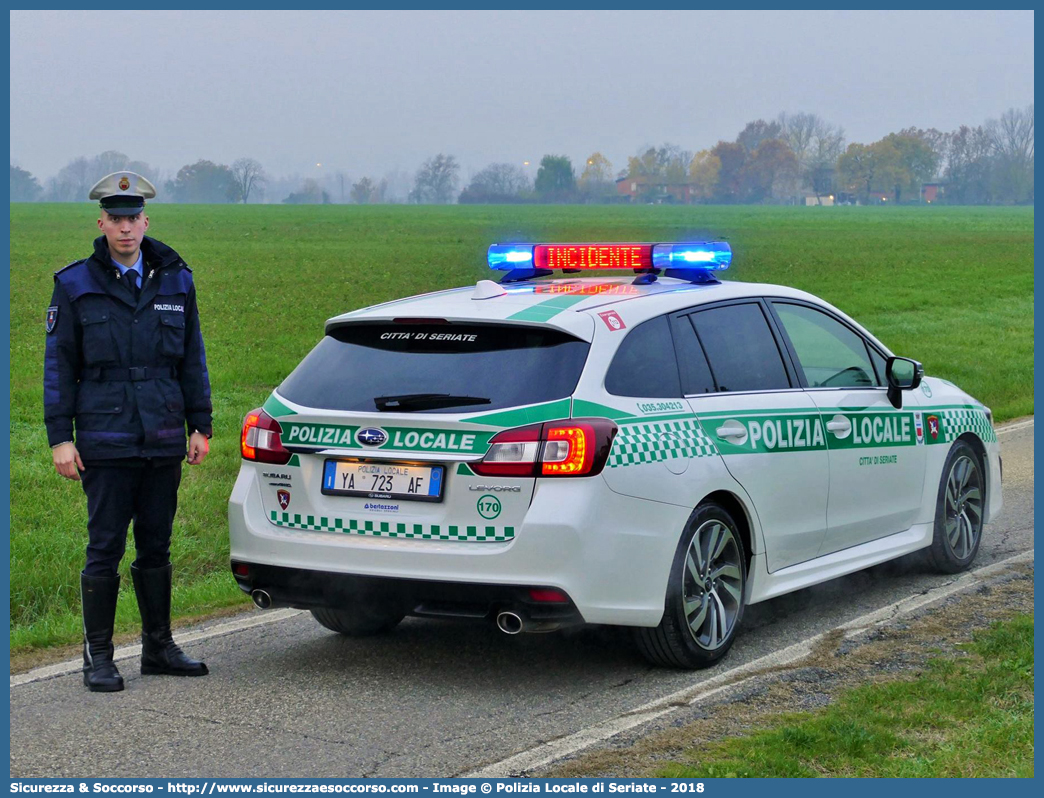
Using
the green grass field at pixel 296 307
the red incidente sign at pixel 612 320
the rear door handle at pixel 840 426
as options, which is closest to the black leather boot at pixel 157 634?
the green grass field at pixel 296 307

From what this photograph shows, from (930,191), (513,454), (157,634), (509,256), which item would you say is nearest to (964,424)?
(509,256)

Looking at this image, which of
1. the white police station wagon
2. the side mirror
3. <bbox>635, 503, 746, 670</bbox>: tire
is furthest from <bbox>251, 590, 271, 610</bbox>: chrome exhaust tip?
the side mirror

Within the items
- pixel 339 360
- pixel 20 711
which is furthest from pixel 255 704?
pixel 339 360

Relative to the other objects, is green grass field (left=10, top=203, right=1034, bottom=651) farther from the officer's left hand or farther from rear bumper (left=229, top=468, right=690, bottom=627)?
rear bumper (left=229, top=468, right=690, bottom=627)

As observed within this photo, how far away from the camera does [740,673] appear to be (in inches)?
231

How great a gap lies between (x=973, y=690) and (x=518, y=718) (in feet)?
5.68

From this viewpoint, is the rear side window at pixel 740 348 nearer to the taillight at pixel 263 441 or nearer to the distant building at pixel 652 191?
the taillight at pixel 263 441

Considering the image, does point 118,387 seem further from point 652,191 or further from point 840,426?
point 652,191

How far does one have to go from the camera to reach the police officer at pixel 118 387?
5.64m

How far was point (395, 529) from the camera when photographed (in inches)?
219

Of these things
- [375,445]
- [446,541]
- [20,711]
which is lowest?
[20,711]

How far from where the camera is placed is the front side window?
704 cm

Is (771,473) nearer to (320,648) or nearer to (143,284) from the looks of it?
(320,648)

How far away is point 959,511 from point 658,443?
2.92 m
